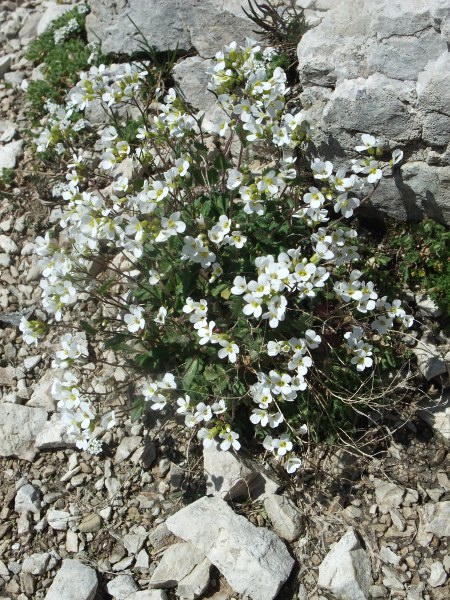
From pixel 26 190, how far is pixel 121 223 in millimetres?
2125

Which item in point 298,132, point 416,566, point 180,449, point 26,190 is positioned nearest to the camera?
point 416,566

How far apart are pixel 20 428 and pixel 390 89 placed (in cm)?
314

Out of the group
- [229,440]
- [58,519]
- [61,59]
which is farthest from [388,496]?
[61,59]

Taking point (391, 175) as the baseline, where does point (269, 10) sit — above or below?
above

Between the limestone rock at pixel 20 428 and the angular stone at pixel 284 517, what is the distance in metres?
1.58

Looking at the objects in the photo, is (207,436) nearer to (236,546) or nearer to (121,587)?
(236,546)

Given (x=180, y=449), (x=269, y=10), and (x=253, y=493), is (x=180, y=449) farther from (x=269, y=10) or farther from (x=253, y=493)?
(x=269, y=10)

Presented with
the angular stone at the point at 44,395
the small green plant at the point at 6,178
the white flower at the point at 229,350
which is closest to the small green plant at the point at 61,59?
the small green plant at the point at 6,178

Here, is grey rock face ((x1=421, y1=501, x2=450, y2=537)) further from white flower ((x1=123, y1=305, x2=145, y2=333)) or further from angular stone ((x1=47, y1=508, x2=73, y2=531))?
angular stone ((x1=47, y1=508, x2=73, y2=531))

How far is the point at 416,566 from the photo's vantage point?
3822 mm

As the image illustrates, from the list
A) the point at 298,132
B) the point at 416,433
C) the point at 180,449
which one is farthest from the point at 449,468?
the point at 298,132

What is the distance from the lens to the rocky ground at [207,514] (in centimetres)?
379

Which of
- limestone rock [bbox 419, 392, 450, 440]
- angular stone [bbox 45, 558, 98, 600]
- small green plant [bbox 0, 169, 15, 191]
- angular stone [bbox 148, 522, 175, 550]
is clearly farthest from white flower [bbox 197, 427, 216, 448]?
small green plant [bbox 0, 169, 15, 191]

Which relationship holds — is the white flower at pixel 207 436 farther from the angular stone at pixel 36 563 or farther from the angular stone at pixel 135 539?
the angular stone at pixel 36 563
